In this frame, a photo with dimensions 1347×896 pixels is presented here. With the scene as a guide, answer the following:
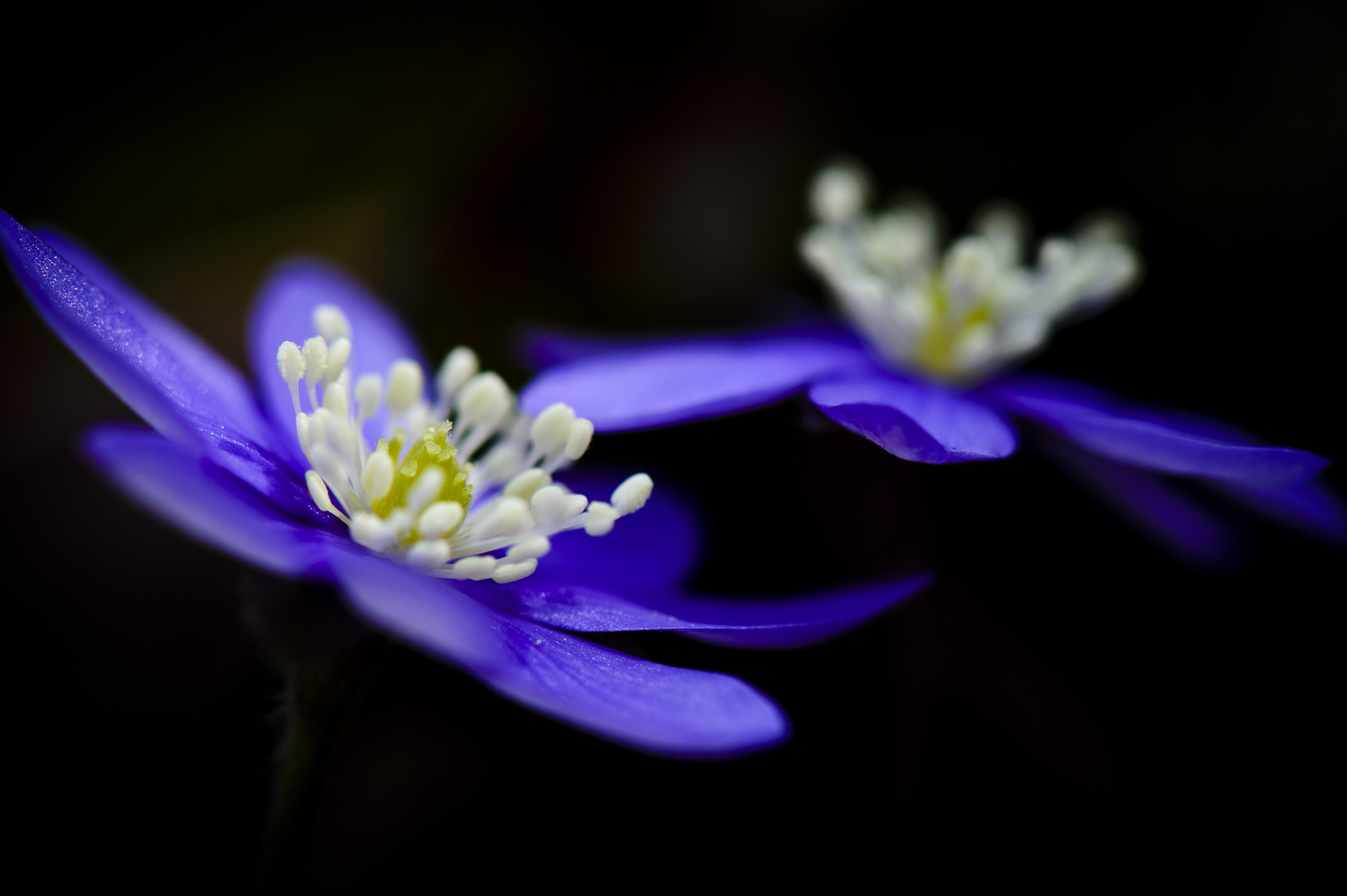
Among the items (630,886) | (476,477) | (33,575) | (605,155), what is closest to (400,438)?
(476,477)

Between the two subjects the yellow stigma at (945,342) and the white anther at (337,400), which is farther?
the yellow stigma at (945,342)

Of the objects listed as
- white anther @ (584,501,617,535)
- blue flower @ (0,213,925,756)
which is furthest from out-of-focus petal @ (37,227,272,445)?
white anther @ (584,501,617,535)

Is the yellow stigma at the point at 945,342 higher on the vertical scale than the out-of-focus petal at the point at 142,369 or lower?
higher

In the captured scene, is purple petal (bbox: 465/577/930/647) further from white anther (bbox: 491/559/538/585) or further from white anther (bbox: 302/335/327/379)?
white anther (bbox: 302/335/327/379)

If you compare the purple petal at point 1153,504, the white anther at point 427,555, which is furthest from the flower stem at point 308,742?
the purple petal at point 1153,504

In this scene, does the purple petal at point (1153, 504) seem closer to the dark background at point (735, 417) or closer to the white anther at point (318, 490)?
the dark background at point (735, 417)

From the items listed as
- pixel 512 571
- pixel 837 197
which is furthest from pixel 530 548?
pixel 837 197
